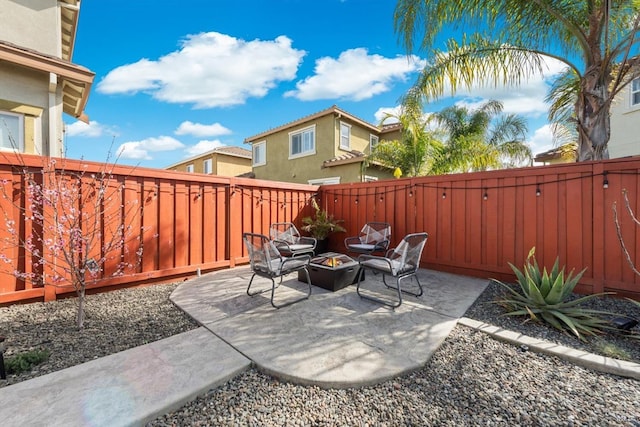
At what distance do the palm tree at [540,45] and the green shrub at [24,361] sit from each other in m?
6.56

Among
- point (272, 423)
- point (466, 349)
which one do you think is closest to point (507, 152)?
point (466, 349)

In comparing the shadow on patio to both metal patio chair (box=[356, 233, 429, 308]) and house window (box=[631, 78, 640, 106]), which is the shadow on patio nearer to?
metal patio chair (box=[356, 233, 429, 308])

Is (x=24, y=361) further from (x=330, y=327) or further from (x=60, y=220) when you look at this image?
(x=330, y=327)

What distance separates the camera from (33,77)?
18.6ft

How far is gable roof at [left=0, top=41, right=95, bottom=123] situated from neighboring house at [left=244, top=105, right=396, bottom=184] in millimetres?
7724

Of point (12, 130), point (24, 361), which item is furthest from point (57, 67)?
point (24, 361)

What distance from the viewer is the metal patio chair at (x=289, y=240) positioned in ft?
18.8

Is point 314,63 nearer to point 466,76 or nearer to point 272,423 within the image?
point 466,76

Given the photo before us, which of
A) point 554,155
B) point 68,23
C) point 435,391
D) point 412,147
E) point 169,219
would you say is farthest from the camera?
point 554,155

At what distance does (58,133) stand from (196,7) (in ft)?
14.2

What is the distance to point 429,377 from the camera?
2.19 meters

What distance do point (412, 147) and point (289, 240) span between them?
5055mm

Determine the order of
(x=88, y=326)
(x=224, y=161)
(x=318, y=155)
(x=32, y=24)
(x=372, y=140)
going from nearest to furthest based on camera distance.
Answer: (x=88, y=326), (x=32, y=24), (x=318, y=155), (x=372, y=140), (x=224, y=161)

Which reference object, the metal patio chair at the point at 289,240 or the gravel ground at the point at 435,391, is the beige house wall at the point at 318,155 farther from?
the gravel ground at the point at 435,391
